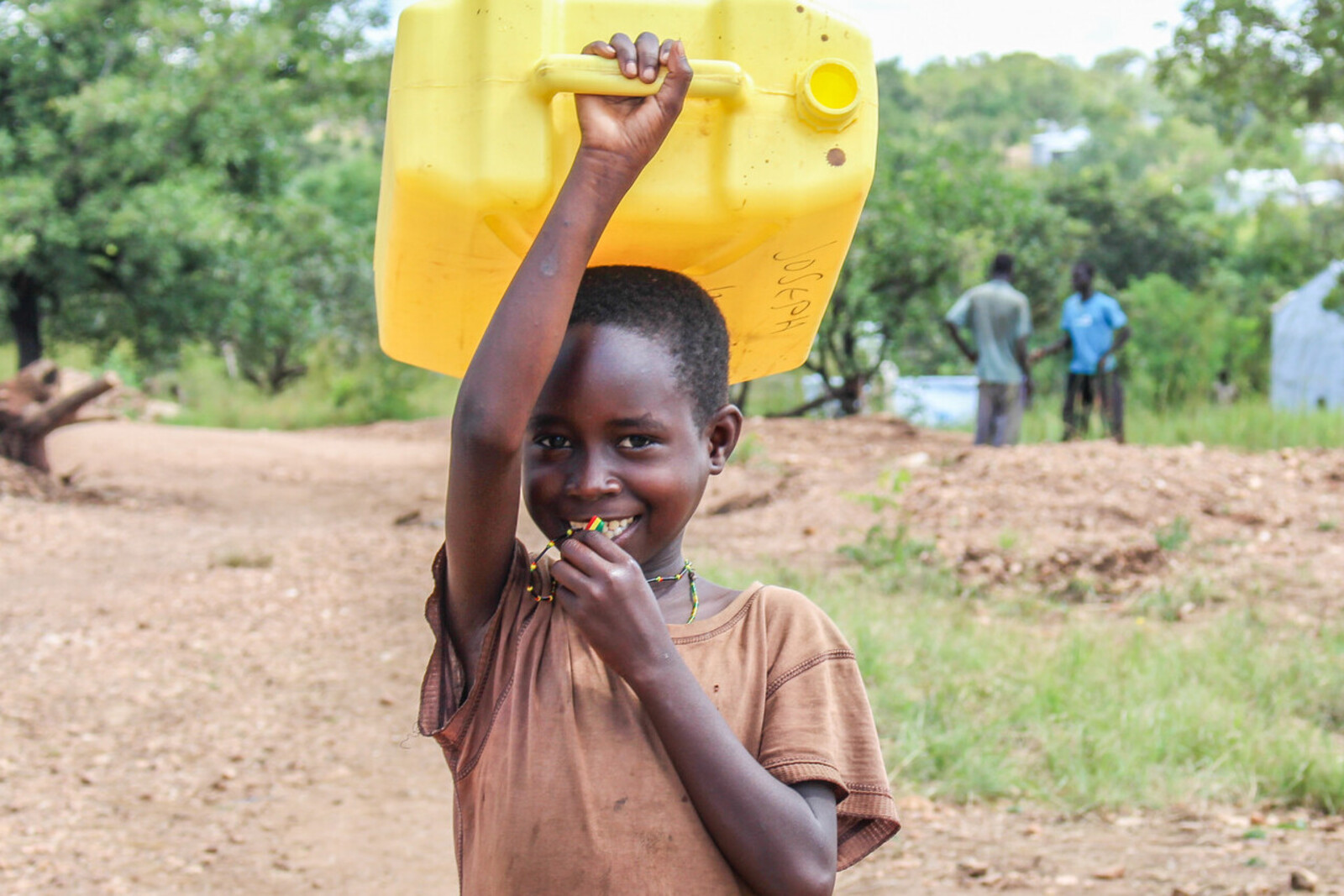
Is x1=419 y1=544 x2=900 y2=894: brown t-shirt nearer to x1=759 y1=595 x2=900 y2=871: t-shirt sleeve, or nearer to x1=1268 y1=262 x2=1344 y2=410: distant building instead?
x1=759 y1=595 x2=900 y2=871: t-shirt sleeve

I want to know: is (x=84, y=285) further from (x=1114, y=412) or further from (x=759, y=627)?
(x=759, y=627)

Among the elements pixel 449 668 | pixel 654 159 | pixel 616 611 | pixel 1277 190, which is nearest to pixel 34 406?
pixel 449 668

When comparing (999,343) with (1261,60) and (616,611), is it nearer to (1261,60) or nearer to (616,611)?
(1261,60)

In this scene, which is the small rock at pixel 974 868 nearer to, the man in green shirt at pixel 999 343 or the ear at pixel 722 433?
the ear at pixel 722 433

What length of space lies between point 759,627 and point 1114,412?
8.10 metres

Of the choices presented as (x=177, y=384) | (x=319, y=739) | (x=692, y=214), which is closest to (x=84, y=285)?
(x=319, y=739)

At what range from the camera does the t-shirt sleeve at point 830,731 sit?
1.26 m

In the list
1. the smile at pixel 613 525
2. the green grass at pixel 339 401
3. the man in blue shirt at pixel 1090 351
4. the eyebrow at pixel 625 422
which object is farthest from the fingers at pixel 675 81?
the green grass at pixel 339 401

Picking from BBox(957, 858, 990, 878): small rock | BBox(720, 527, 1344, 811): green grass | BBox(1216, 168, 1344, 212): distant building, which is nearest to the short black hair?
BBox(957, 858, 990, 878): small rock

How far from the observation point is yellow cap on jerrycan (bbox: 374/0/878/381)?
1.26 meters

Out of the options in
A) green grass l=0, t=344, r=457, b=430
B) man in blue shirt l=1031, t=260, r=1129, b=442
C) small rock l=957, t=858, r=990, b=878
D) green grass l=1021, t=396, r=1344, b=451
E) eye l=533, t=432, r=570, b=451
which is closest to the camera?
eye l=533, t=432, r=570, b=451

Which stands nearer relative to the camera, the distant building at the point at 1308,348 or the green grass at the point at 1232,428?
the green grass at the point at 1232,428

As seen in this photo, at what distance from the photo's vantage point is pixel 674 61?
4.02 ft

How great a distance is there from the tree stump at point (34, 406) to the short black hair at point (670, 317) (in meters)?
7.14
